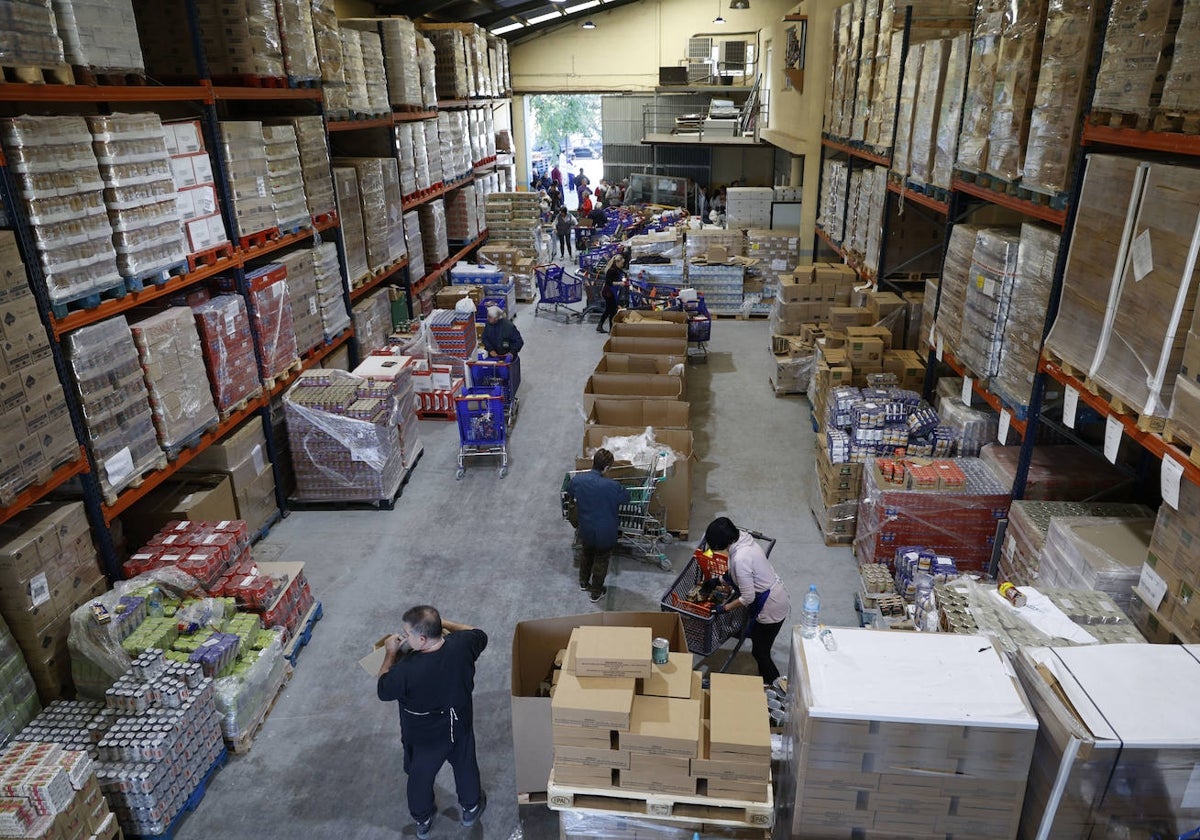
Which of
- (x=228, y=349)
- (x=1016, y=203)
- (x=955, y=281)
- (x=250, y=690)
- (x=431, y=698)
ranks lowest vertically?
(x=250, y=690)

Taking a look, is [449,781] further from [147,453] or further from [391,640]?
[147,453]

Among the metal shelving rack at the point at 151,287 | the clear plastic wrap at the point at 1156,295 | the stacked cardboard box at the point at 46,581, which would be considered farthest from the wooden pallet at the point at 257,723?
the clear plastic wrap at the point at 1156,295

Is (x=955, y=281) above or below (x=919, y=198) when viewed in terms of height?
below

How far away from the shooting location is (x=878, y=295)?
1038 cm

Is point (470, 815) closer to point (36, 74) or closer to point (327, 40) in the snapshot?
point (36, 74)

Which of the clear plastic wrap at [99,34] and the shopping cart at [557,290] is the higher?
the clear plastic wrap at [99,34]

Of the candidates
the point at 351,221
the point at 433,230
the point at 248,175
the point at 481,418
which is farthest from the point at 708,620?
the point at 433,230

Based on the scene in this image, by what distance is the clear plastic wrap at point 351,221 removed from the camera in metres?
9.97

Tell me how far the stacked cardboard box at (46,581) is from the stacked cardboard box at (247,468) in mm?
1822

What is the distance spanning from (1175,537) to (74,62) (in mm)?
7722

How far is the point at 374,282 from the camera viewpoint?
1121 centimetres

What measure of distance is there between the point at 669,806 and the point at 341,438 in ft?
18.4

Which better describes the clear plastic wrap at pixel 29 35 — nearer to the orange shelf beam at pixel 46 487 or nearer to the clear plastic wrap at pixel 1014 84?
the orange shelf beam at pixel 46 487

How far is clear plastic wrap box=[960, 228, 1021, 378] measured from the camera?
20.1 ft
